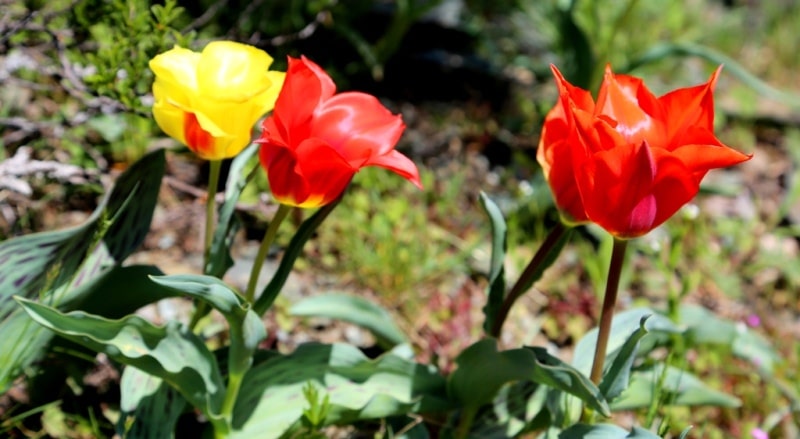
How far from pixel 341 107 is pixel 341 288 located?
111 cm

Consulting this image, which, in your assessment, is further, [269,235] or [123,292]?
[123,292]

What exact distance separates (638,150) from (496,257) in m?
0.49

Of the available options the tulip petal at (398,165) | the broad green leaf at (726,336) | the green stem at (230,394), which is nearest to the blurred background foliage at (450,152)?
the broad green leaf at (726,336)

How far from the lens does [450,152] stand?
309 cm

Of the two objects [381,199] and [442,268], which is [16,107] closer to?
[381,199]

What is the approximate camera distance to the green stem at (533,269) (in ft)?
5.24

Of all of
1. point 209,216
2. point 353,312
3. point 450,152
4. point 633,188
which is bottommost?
point 450,152

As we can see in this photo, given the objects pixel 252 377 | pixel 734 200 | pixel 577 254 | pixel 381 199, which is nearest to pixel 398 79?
pixel 381 199

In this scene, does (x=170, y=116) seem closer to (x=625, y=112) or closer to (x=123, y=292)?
(x=123, y=292)

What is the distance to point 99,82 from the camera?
6.01 feet

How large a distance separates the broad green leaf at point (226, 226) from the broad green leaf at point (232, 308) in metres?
0.11

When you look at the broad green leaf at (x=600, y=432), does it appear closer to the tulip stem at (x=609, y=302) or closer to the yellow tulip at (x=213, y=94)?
the tulip stem at (x=609, y=302)

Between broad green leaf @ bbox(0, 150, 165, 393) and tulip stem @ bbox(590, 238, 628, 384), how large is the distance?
0.84 m

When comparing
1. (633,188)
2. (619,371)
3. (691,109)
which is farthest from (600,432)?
(691,109)
